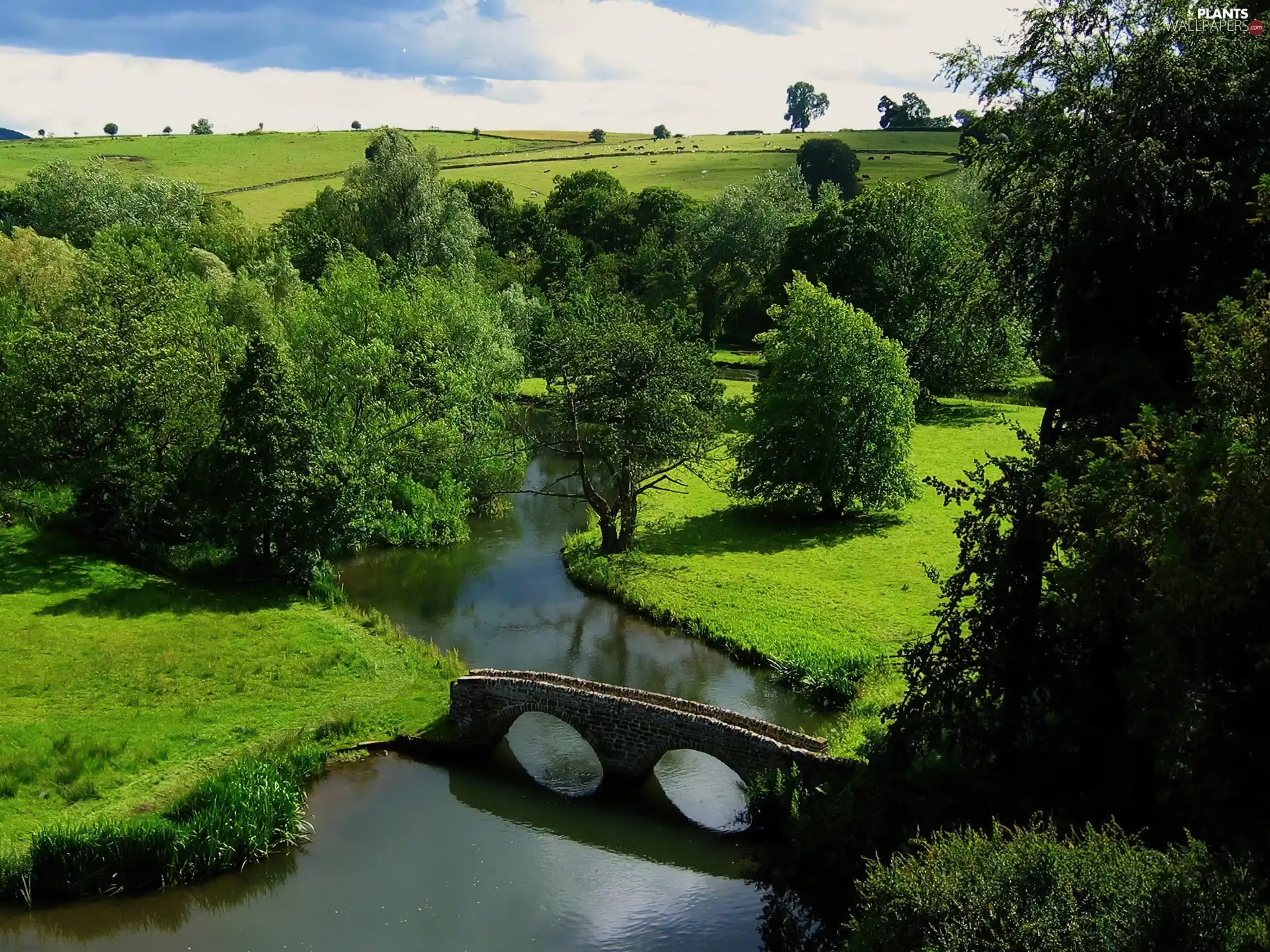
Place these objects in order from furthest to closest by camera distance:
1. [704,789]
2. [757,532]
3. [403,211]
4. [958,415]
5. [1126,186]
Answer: [403,211] < [958,415] < [757,532] < [704,789] < [1126,186]

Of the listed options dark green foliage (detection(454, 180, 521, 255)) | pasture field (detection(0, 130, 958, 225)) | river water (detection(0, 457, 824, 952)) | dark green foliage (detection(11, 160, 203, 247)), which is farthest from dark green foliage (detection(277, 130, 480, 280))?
pasture field (detection(0, 130, 958, 225))

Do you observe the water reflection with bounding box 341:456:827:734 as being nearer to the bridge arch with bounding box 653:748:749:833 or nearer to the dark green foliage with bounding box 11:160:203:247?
the bridge arch with bounding box 653:748:749:833

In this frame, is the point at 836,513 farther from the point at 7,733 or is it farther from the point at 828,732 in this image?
the point at 7,733

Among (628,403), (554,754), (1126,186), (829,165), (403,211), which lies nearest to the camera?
(1126,186)

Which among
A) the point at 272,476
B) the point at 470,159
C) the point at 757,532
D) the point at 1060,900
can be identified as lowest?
the point at 757,532

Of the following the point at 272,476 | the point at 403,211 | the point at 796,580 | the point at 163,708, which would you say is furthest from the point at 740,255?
the point at 163,708

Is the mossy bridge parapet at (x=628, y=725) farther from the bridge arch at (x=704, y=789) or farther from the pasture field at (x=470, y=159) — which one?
the pasture field at (x=470, y=159)

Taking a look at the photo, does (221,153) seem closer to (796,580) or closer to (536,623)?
(536,623)
